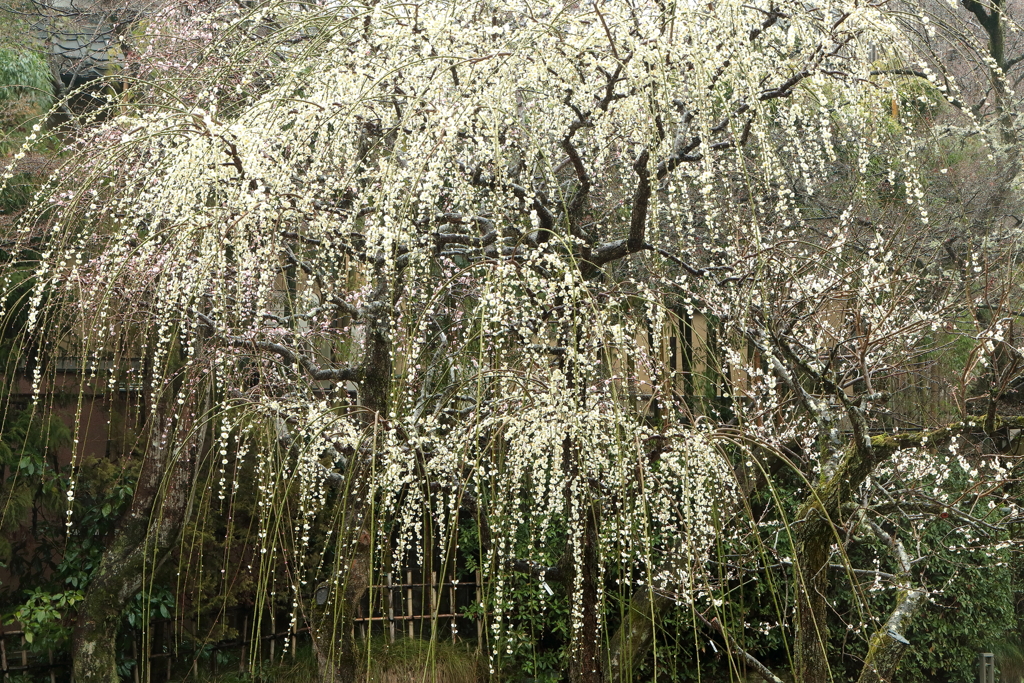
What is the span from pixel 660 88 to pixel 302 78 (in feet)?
2.96

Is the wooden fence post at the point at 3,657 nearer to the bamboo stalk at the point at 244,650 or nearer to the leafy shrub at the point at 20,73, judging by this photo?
the bamboo stalk at the point at 244,650

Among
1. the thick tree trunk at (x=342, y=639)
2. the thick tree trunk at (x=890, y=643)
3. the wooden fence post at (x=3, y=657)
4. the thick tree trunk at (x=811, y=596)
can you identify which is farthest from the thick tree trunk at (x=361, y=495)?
the wooden fence post at (x=3, y=657)

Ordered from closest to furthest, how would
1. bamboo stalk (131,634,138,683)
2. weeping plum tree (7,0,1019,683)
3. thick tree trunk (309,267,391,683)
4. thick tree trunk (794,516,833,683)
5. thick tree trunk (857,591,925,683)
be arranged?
weeping plum tree (7,0,1019,683), thick tree trunk (794,516,833,683), thick tree trunk (857,591,925,683), thick tree trunk (309,267,391,683), bamboo stalk (131,634,138,683)

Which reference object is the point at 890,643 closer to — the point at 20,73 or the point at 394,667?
the point at 394,667

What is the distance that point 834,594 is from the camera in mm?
4555

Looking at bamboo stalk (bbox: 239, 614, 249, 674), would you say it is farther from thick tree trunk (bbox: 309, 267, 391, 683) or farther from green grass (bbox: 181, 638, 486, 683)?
thick tree trunk (bbox: 309, 267, 391, 683)

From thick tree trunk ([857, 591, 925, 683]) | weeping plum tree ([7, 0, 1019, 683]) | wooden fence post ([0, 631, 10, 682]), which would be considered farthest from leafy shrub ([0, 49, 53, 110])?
thick tree trunk ([857, 591, 925, 683])

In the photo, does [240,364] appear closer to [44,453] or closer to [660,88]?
[44,453]

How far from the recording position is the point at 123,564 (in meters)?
4.19

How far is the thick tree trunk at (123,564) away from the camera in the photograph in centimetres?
407

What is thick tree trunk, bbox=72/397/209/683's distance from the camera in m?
4.07

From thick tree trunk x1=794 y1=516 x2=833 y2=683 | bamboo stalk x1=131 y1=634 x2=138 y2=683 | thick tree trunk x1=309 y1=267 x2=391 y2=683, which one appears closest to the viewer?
thick tree trunk x1=794 y1=516 x2=833 y2=683

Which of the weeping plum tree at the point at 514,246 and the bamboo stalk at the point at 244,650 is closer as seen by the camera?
the weeping plum tree at the point at 514,246

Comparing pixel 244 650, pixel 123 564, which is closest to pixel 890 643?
pixel 244 650
